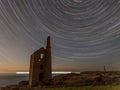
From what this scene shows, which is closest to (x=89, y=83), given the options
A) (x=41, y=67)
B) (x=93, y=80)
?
(x=93, y=80)

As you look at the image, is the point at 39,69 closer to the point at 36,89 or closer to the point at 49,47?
the point at 49,47

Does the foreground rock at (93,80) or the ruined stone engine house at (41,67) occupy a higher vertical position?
the ruined stone engine house at (41,67)

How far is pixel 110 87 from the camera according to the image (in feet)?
103

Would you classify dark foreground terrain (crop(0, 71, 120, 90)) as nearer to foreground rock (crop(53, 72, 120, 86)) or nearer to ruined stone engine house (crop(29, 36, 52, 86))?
foreground rock (crop(53, 72, 120, 86))

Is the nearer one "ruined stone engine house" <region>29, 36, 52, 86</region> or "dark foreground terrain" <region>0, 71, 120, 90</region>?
"dark foreground terrain" <region>0, 71, 120, 90</region>

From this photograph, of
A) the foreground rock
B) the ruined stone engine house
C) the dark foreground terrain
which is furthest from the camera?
the ruined stone engine house

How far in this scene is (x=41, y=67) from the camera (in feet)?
176

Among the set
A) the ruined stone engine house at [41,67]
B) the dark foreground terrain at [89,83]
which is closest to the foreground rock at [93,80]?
the dark foreground terrain at [89,83]

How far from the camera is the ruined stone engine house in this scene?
166 ft

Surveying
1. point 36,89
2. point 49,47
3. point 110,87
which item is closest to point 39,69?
point 49,47

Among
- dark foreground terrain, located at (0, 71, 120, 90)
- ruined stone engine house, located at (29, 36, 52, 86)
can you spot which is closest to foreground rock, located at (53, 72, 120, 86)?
dark foreground terrain, located at (0, 71, 120, 90)

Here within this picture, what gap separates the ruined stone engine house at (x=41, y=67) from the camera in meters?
50.6

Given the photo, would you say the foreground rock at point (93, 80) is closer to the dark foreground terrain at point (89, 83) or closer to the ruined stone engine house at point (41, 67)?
the dark foreground terrain at point (89, 83)

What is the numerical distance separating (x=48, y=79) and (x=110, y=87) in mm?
23614
